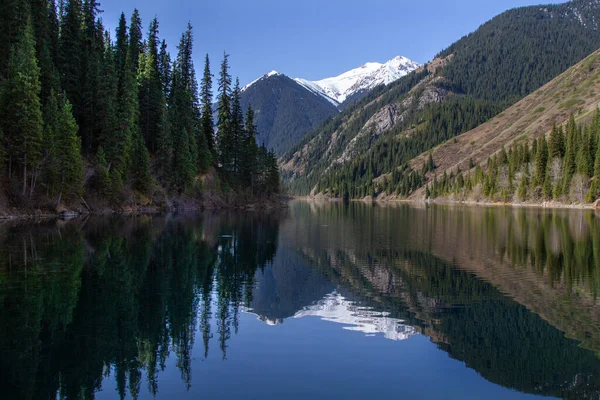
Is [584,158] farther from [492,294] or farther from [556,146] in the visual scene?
[492,294]

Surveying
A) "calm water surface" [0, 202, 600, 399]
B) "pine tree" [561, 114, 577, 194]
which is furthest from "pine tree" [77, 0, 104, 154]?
"pine tree" [561, 114, 577, 194]

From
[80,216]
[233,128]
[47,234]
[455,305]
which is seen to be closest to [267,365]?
[455,305]

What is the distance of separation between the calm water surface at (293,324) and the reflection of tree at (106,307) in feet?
0.26

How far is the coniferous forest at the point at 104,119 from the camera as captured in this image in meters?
56.5

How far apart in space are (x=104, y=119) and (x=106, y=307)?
6134cm

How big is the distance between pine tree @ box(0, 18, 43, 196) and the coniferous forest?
0.39 feet

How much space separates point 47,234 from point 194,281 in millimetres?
23038

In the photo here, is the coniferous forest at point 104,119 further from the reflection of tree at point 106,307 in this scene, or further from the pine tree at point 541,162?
the pine tree at point 541,162

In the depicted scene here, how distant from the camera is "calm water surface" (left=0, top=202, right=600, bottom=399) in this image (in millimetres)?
13164

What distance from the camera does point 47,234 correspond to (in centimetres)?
4188

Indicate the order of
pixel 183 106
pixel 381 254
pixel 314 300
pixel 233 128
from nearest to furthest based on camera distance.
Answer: pixel 314 300 → pixel 381 254 → pixel 183 106 → pixel 233 128

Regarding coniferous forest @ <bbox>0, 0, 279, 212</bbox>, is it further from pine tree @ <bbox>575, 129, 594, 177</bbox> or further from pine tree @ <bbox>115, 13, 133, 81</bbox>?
pine tree @ <bbox>575, 129, 594, 177</bbox>

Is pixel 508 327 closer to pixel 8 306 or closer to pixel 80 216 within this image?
pixel 8 306

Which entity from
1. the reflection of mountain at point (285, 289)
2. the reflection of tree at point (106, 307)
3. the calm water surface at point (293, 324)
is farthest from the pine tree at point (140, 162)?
the reflection of mountain at point (285, 289)
